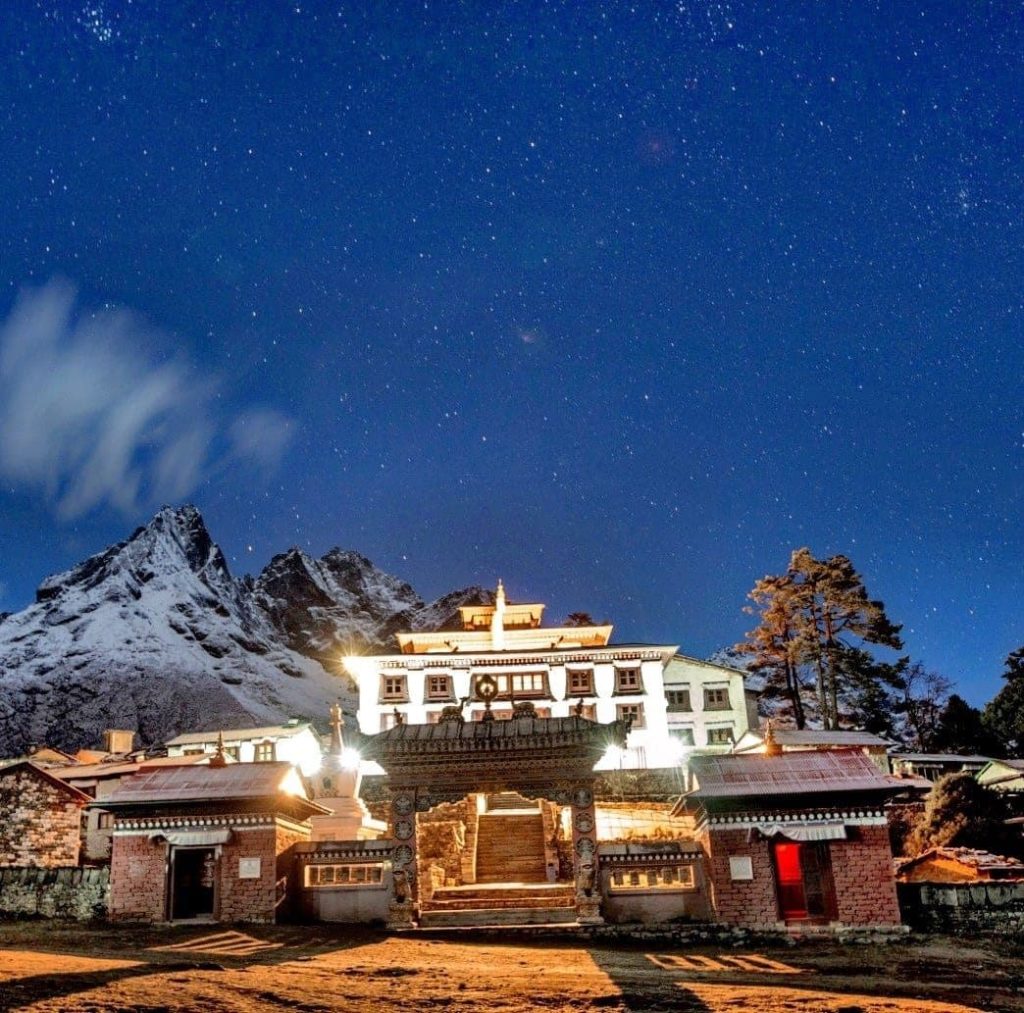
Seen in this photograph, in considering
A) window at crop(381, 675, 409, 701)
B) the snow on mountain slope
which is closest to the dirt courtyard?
window at crop(381, 675, 409, 701)

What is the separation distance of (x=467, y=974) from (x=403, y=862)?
8.40m

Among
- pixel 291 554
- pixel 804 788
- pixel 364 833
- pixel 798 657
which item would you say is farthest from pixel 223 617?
pixel 804 788

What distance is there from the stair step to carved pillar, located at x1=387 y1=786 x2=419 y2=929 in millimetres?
517

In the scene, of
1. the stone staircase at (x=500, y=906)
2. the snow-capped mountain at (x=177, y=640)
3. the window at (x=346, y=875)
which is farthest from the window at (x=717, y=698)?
the snow-capped mountain at (x=177, y=640)

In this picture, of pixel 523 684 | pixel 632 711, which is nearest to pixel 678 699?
pixel 632 711

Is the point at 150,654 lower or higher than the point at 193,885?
higher

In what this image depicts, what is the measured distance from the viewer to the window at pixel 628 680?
2072 inches

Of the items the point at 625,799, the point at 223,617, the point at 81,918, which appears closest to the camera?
the point at 81,918

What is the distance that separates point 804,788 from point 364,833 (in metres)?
15.2

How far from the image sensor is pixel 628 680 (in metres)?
53.0

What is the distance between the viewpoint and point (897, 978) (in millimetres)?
14164

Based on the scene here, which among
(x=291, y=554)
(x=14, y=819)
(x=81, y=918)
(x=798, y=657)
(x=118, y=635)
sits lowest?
(x=81, y=918)

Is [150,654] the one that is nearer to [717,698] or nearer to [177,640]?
[177,640]

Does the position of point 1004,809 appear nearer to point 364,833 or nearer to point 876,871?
point 876,871
